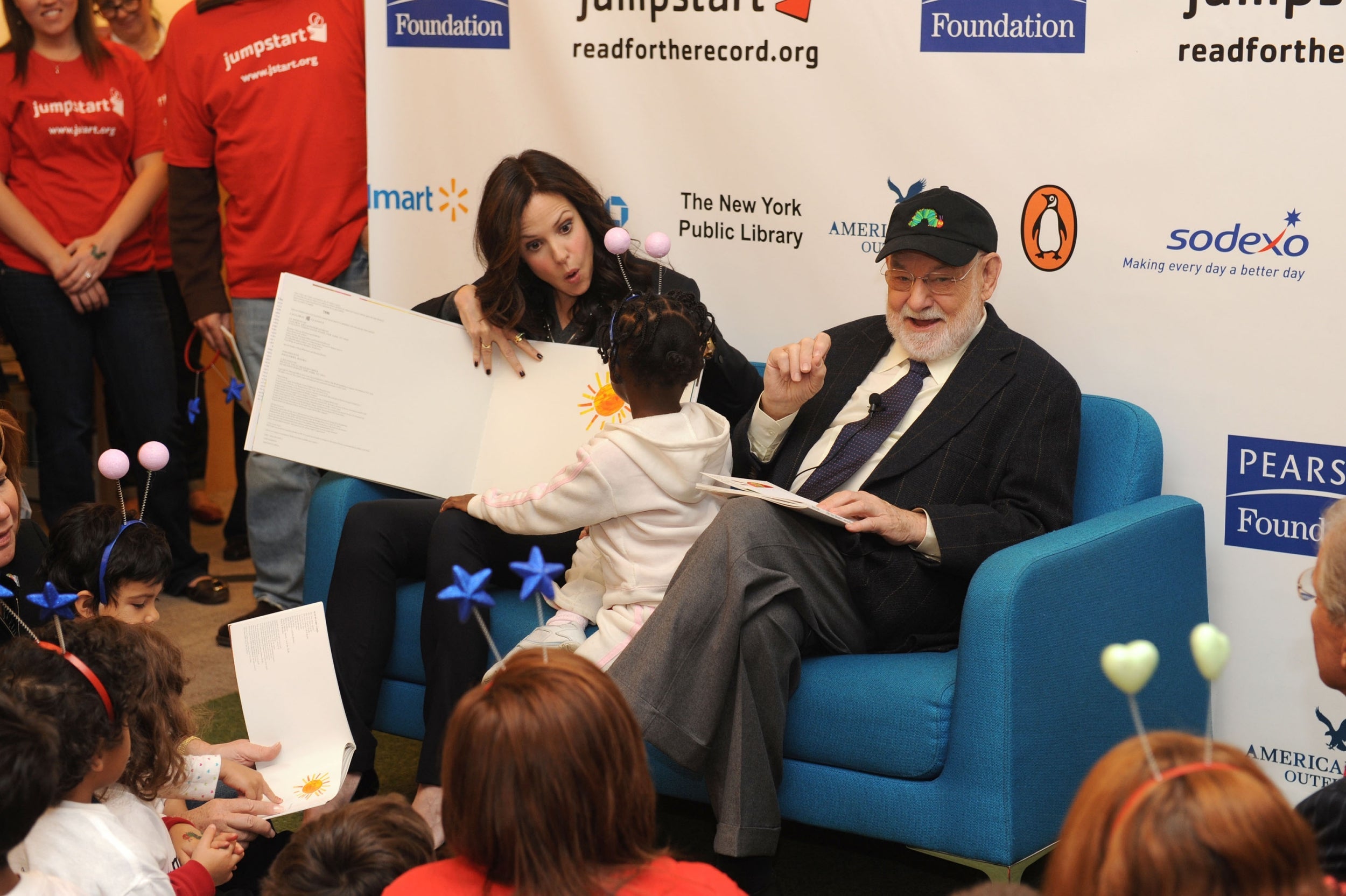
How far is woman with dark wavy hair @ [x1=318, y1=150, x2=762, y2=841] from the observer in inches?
94.0

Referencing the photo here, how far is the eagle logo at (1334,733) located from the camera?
97.7 inches

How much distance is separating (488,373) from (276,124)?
109cm

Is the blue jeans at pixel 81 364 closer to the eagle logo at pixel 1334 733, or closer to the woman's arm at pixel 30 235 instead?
the woman's arm at pixel 30 235

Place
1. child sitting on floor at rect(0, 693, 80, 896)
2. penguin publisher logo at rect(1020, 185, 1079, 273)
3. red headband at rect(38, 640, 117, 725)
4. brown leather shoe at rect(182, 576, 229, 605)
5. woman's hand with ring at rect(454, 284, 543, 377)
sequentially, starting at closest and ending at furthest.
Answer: child sitting on floor at rect(0, 693, 80, 896) → red headband at rect(38, 640, 117, 725) → penguin publisher logo at rect(1020, 185, 1079, 273) → woman's hand with ring at rect(454, 284, 543, 377) → brown leather shoe at rect(182, 576, 229, 605)

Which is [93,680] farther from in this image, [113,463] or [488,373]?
[488,373]

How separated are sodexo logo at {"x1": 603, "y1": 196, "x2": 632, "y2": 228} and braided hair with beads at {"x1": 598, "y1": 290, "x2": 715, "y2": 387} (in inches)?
36.0

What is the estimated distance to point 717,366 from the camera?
2.70 meters

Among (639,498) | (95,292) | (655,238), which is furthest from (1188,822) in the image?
(95,292)

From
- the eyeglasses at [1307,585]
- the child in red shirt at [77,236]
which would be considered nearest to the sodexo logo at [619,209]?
the child in red shirt at [77,236]

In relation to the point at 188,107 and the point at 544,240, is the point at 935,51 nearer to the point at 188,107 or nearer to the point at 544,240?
the point at 544,240

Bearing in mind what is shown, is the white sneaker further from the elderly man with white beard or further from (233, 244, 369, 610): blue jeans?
(233, 244, 369, 610): blue jeans

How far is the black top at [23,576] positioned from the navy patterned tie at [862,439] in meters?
1.39

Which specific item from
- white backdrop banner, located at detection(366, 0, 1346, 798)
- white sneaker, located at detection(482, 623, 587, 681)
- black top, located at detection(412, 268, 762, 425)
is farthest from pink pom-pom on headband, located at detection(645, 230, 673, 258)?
white sneaker, located at detection(482, 623, 587, 681)

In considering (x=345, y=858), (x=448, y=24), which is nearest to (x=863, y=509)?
(x=345, y=858)
